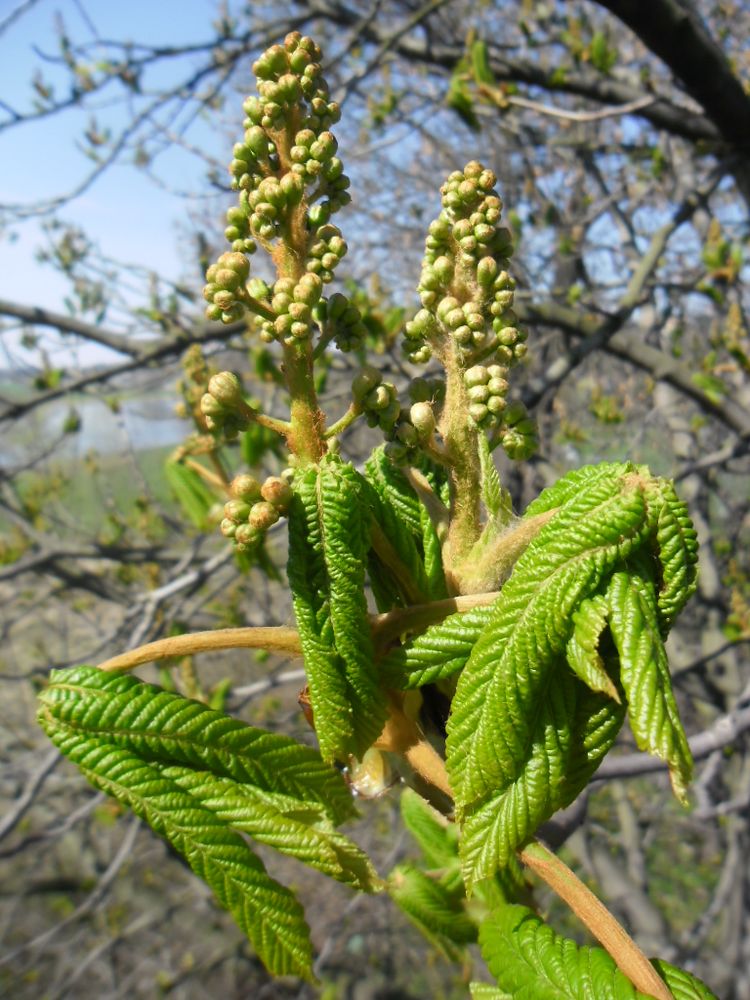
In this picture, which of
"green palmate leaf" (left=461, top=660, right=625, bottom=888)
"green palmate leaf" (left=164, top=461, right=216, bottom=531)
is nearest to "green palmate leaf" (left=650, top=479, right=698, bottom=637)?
"green palmate leaf" (left=461, top=660, right=625, bottom=888)

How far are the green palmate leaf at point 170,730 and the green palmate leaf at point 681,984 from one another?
439mm

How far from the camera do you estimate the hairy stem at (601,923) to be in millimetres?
775

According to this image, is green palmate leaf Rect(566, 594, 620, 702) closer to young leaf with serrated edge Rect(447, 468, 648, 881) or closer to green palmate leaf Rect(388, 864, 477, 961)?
young leaf with serrated edge Rect(447, 468, 648, 881)

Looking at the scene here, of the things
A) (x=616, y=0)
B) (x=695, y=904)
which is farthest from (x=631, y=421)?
(x=616, y=0)

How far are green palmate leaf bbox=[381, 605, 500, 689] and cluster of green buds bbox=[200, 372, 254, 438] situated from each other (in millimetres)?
322

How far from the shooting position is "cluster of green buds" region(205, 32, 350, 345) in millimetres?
832

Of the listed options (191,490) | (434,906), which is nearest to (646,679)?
(434,906)

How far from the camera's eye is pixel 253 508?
2.52 ft

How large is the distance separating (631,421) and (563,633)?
6564mm

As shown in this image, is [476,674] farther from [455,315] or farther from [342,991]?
[342,991]

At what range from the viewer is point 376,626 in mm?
870

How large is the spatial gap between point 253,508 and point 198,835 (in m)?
0.35

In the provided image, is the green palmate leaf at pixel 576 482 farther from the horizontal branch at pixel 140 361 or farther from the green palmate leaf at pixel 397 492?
the horizontal branch at pixel 140 361

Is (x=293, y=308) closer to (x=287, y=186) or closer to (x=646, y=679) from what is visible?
(x=287, y=186)
